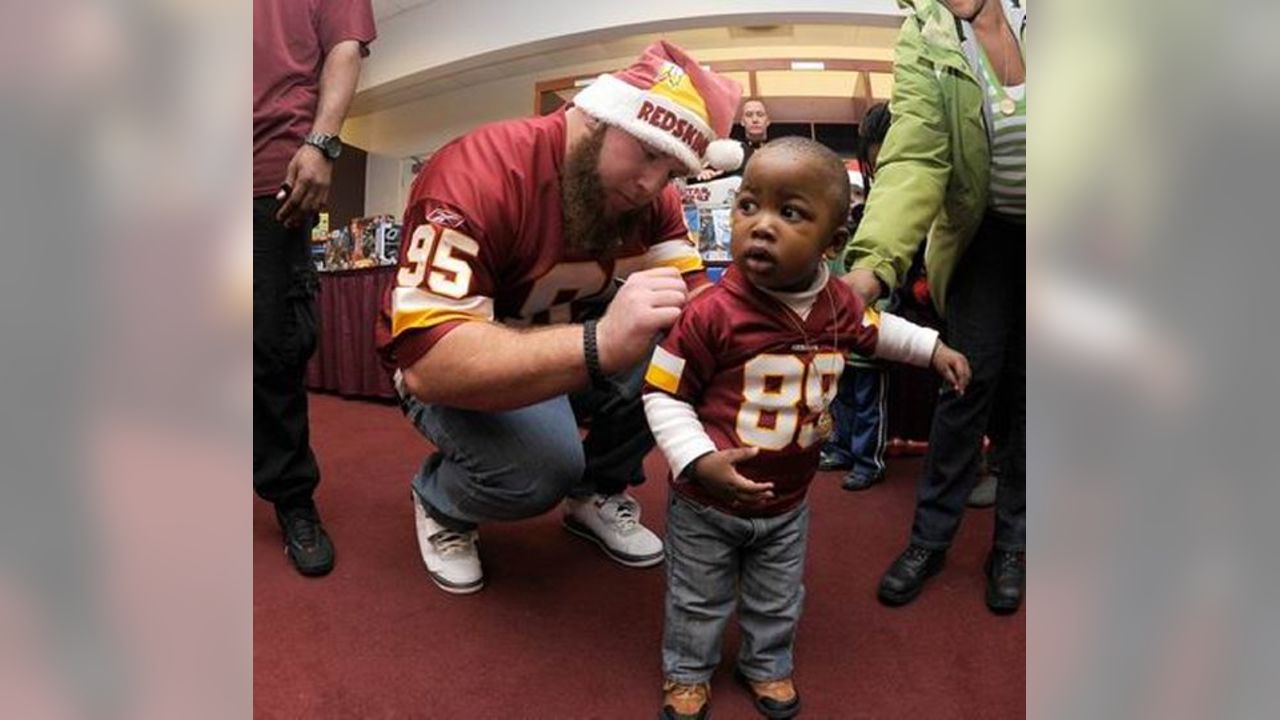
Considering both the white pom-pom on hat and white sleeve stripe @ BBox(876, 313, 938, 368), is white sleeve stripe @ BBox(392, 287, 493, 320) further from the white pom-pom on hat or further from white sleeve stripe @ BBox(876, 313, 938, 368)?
white sleeve stripe @ BBox(876, 313, 938, 368)

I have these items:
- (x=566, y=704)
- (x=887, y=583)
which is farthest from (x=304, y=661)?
(x=887, y=583)

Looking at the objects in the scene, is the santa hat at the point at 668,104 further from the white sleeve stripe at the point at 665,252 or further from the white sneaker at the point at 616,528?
the white sneaker at the point at 616,528

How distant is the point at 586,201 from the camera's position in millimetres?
992

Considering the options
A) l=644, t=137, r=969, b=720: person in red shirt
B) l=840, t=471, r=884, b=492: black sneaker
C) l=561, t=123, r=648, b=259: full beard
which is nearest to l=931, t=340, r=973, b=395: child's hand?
l=644, t=137, r=969, b=720: person in red shirt

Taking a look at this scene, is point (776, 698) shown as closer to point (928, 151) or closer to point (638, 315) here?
point (638, 315)

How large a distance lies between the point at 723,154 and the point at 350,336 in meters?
2.59

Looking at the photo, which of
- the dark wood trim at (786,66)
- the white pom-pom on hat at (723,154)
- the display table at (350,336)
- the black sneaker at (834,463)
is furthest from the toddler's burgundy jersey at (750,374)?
the dark wood trim at (786,66)

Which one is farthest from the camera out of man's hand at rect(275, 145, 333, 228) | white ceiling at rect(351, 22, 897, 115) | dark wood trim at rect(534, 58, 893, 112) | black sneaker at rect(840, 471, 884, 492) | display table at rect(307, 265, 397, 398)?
white ceiling at rect(351, 22, 897, 115)

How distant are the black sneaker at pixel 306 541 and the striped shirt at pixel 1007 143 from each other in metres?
1.18

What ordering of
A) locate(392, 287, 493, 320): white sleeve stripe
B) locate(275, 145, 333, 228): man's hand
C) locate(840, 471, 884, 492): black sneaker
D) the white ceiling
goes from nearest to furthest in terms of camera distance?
locate(392, 287, 493, 320): white sleeve stripe
locate(275, 145, 333, 228): man's hand
locate(840, 471, 884, 492): black sneaker
the white ceiling

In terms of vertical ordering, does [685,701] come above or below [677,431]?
→ below

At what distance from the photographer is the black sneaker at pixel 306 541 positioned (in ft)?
3.86

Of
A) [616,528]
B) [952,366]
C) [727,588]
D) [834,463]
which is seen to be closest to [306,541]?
[616,528]

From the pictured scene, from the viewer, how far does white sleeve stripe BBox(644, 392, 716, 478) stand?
2.64ft
